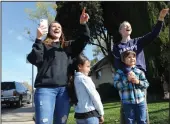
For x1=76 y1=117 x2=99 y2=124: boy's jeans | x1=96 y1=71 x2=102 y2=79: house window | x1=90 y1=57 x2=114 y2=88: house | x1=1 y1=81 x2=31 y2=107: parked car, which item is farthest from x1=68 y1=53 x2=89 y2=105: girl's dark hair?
x1=96 y1=71 x2=102 y2=79: house window

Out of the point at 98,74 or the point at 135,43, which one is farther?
the point at 98,74

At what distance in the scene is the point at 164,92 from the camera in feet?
54.0

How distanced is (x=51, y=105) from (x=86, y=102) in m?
0.44

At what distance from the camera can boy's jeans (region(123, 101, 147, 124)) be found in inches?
161

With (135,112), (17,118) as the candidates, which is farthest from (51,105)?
(17,118)

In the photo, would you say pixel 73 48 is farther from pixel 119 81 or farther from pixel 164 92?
pixel 164 92

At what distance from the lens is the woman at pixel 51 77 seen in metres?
3.56

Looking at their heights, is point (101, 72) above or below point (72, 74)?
above

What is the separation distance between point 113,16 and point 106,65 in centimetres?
1773

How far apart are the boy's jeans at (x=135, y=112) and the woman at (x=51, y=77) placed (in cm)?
84

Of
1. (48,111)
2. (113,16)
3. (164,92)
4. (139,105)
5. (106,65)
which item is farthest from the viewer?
(106,65)

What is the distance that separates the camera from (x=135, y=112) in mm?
A: 4156

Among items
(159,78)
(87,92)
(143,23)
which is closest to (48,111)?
(87,92)

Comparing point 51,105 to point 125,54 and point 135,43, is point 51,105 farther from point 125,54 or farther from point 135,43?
point 135,43
